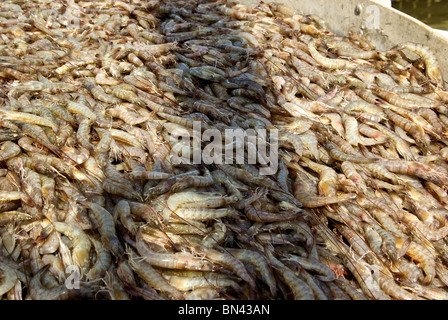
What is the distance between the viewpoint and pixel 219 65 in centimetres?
648

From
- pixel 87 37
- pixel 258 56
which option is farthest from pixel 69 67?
pixel 258 56

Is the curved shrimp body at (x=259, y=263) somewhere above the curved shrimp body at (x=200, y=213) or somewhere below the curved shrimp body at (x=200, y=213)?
below

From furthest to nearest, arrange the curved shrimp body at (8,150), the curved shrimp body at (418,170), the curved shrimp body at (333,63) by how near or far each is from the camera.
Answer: the curved shrimp body at (333,63) → the curved shrimp body at (418,170) → the curved shrimp body at (8,150)

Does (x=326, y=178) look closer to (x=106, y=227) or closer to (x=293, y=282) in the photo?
(x=293, y=282)

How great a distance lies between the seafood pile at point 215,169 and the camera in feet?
11.5

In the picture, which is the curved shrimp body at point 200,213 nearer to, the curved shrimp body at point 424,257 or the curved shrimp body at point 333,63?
the curved shrimp body at point 424,257

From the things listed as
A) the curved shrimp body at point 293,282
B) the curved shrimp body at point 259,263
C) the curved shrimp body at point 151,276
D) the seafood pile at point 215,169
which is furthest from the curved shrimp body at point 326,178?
the curved shrimp body at point 151,276

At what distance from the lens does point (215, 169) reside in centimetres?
464

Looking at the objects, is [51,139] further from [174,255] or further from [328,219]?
[328,219]

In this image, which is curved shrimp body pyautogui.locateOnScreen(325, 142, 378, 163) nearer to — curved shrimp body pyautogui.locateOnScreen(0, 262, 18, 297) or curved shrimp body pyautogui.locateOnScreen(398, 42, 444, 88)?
curved shrimp body pyautogui.locateOnScreen(398, 42, 444, 88)

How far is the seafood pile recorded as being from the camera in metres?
3.49

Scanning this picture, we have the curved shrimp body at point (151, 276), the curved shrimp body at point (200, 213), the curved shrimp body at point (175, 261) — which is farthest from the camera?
the curved shrimp body at point (200, 213)

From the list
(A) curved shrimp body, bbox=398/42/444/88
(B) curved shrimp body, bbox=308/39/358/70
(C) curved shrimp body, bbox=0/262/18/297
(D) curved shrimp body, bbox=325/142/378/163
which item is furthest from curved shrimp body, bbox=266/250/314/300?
(A) curved shrimp body, bbox=398/42/444/88

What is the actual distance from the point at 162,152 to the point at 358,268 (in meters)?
2.57
